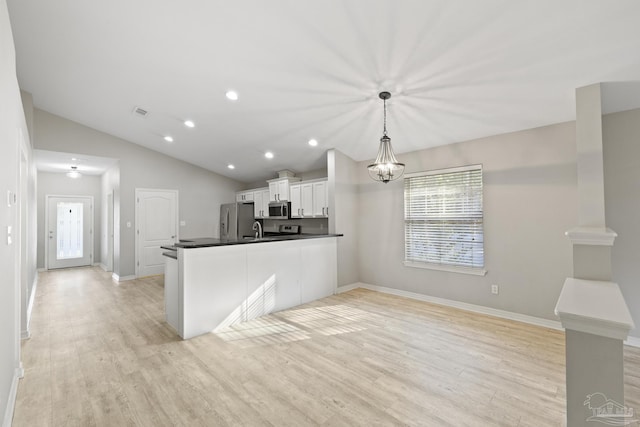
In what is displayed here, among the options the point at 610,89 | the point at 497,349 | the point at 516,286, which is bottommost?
the point at 497,349

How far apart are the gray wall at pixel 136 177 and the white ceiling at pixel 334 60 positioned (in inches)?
33.7

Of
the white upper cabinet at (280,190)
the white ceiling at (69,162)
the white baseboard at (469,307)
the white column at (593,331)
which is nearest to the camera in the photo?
the white column at (593,331)

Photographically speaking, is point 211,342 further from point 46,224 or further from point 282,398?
point 46,224

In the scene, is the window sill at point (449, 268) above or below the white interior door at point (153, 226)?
below

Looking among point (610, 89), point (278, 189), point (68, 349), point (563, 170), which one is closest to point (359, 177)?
point (278, 189)

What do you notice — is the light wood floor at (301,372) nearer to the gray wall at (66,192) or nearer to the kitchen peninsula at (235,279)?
the kitchen peninsula at (235,279)

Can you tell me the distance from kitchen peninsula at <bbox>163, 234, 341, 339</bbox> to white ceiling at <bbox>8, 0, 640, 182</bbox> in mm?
1988

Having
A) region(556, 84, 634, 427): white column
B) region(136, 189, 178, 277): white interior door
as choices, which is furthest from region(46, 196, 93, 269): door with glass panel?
region(556, 84, 634, 427): white column

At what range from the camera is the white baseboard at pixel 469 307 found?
3.53 m

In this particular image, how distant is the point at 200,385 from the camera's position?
7.68ft

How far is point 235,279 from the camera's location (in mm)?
3686

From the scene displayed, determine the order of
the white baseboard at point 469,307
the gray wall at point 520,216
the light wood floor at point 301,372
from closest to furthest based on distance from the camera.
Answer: the light wood floor at point 301,372 → the gray wall at point 520,216 → the white baseboard at point 469,307

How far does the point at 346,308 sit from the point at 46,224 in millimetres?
8505

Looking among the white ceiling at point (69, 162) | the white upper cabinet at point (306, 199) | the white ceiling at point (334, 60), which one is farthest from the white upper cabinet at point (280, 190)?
the white ceiling at point (69, 162)
